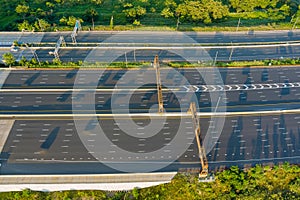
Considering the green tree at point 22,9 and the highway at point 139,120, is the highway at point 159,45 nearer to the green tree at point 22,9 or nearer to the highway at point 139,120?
the highway at point 139,120

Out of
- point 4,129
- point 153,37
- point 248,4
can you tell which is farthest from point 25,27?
point 248,4

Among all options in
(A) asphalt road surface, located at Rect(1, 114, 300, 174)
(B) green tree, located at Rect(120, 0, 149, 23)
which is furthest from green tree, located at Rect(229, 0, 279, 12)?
(A) asphalt road surface, located at Rect(1, 114, 300, 174)

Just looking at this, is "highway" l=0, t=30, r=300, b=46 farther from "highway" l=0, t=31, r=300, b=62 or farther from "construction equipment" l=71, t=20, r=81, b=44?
"construction equipment" l=71, t=20, r=81, b=44

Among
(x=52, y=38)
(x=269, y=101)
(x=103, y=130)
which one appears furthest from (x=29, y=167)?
(x=269, y=101)

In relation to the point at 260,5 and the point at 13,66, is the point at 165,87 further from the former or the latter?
the point at 260,5

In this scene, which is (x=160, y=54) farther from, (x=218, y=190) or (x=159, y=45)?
(x=218, y=190)

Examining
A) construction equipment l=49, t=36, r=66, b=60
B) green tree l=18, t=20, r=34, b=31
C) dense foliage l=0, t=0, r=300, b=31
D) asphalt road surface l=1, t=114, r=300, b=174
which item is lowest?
asphalt road surface l=1, t=114, r=300, b=174
